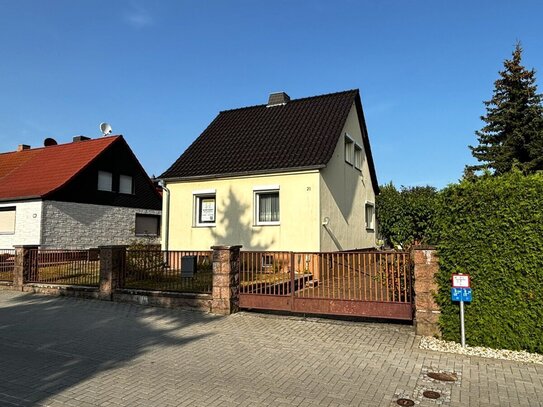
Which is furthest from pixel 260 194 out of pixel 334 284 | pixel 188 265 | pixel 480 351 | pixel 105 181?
pixel 105 181

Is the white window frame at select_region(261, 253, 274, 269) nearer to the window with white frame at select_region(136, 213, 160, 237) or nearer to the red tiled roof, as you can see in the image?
the red tiled roof

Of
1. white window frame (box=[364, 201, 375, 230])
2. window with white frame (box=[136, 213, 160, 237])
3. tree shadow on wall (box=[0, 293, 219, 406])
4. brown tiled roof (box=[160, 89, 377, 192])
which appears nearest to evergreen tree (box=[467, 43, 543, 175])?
white window frame (box=[364, 201, 375, 230])

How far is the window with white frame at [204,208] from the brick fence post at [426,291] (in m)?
10.2

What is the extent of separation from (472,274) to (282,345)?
11.0 ft

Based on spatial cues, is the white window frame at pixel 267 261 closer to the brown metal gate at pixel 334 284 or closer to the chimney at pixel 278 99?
the brown metal gate at pixel 334 284

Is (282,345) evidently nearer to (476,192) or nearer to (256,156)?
(476,192)

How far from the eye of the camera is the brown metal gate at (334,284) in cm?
786

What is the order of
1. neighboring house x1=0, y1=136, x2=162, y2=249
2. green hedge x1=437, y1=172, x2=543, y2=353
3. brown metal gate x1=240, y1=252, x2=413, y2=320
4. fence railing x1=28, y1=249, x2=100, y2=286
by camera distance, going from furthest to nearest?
neighboring house x1=0, y1=136, x2=162, y2=249 < fence railing x1=28, y1=249, x2=100, y2=286 < brown metal gate x1=240, y1=252, x2=413, y2=320 < green hedge x1=437, y1=172, x2=543, y2=353

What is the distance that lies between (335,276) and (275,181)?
20.6ft

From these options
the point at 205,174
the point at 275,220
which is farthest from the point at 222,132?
the point at 275,220

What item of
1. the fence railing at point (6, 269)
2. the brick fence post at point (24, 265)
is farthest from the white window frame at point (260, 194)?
the fence railing at point (6, 269)

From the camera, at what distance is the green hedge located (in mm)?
6234

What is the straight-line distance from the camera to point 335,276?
29.7ft

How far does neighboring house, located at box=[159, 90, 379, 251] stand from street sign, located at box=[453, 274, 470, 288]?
23.8 ft
